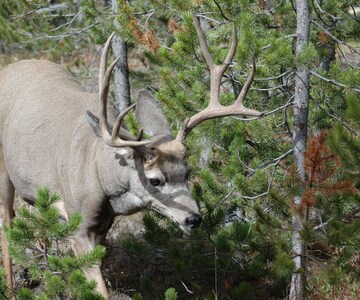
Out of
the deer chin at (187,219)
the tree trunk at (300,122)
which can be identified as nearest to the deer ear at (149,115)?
the deer chin at (187,219)

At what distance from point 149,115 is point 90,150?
1.73ft

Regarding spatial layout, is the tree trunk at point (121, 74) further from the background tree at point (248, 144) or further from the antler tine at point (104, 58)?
the antler tine at point (104, 58)

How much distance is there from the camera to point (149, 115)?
21.1ft

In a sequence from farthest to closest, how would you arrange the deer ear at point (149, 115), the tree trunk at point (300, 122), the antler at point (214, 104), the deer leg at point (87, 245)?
the deer ear at point (149, 115) → the deer leg at point (87, 245) → the tree trunk at point (300, 122) → the antler at point (214, 104)

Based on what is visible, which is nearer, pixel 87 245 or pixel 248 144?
pixel 87 245

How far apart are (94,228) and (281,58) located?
6.24ft

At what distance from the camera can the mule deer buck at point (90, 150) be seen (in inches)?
228

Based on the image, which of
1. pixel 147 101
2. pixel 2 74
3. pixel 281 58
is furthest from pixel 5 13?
pixel 281 58

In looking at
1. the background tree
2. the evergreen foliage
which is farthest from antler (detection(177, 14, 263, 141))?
the evergreen foliage

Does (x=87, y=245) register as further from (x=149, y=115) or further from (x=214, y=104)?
(x=214, y=104)

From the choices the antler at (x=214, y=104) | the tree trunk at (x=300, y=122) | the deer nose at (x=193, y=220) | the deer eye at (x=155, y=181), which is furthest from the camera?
the tree trunk at (x=300, y=122)

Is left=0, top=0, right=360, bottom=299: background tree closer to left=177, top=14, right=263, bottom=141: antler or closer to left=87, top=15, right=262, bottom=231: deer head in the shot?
left=177, top=14, right=263, bottom=141: antler

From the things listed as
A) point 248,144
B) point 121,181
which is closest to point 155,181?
point 121,181

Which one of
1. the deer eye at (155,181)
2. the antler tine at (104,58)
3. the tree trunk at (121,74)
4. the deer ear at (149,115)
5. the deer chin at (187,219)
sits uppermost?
the antler tine at (104,58)
